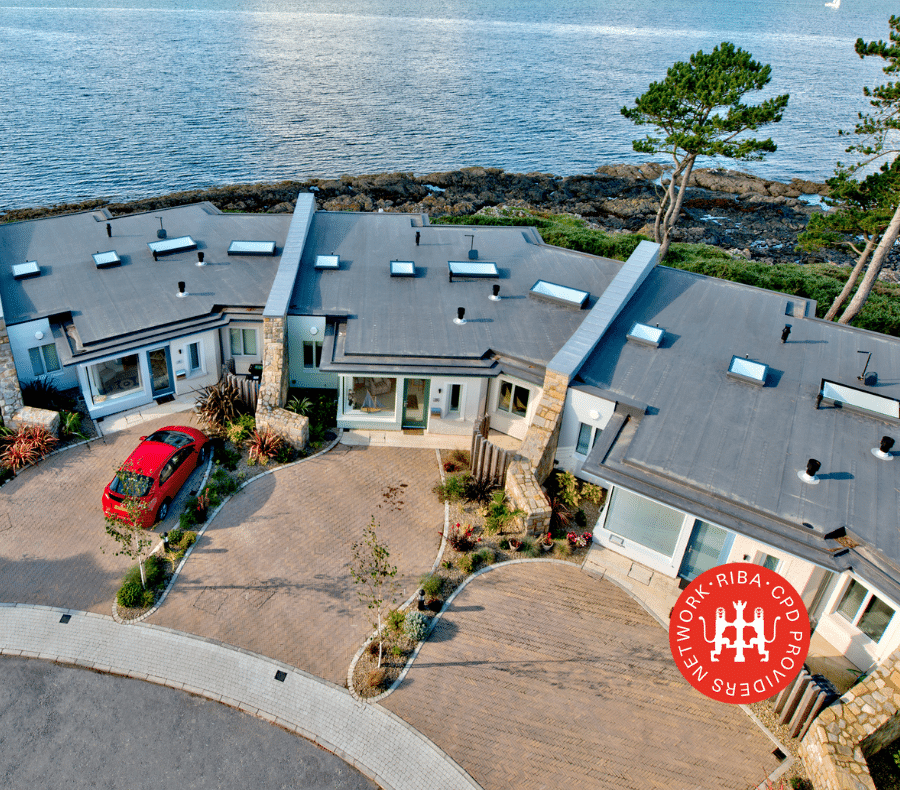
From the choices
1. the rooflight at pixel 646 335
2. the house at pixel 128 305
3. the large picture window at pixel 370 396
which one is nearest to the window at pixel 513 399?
the large picture window at pixel 370 396

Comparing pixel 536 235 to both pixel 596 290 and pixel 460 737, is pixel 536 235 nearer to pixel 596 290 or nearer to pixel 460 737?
pixel 596 290

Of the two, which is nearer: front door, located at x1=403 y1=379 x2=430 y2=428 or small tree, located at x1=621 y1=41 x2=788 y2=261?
front door, located at x1=403 y1=379 x2=430 y2=428

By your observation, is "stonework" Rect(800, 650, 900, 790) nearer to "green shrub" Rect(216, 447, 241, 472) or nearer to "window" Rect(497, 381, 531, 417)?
"window" Rect(497, 381, 531, 417)

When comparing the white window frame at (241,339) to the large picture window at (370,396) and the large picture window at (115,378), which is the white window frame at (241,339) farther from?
the large picture window at (370,396)

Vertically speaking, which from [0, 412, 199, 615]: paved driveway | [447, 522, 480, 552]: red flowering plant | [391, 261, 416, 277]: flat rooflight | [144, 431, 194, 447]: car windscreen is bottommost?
[0, 412, 199, 615]: paved driveway

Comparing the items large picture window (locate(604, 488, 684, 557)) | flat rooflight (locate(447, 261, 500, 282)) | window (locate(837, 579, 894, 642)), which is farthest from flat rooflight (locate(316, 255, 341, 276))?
window (locate(837, 579, 894, 642))

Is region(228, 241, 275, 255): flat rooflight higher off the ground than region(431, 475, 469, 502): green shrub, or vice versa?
region(228, 241, 275, 255): flat rooflight

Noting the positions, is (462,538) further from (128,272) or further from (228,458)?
(128,272)

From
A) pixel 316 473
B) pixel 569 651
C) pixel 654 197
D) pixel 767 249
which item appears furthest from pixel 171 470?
pixel 654 197

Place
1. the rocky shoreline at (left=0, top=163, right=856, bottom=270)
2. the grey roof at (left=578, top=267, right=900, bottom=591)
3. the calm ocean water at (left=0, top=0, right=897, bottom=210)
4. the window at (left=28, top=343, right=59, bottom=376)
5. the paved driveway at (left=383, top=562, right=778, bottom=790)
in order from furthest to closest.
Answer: the calm ocean water at (left=0, top=0, right=897, bottom=210)
the rocky shoreline at (left=0, top=163, right=856, bottom=270)
the window at (left=28, top=343, right=59, bottom=376)
the grey roof at (left=578, top=267, right=900, bottom=591)
the paved driveway at (left=383, top=562, right=778, bottom=790)

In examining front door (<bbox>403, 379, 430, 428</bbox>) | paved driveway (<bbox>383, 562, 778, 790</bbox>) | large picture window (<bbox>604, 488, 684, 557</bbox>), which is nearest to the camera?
paved driveway (<bbox>383, 562, 778, 790</bbox>)
